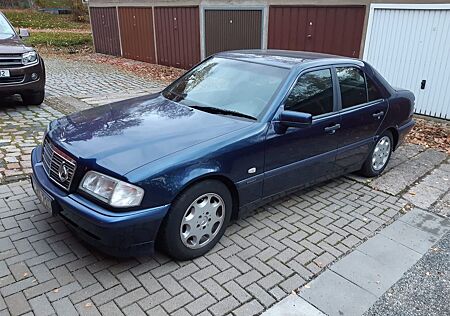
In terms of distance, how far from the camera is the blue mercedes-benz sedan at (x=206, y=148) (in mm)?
2799

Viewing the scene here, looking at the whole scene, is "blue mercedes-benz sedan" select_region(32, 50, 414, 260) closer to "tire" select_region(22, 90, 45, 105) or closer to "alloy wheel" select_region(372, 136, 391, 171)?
"alloy wheel" select_region(372, 136, 391, 171)

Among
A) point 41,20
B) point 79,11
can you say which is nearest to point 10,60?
point 79,11

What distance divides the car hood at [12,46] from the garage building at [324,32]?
5825 millimetres

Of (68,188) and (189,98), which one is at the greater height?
(189,98)

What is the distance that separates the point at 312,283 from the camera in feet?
9.92

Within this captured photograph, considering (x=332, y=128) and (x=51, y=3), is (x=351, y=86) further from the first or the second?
(x=51, y=3)

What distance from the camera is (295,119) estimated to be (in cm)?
343

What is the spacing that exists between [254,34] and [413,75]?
4.43 meters

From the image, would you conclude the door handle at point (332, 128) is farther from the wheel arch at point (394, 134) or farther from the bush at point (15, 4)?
the bush at point (15, 4)

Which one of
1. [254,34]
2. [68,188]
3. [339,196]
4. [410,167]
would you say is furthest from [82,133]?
[254,34]

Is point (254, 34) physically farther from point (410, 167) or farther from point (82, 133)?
point (82, 133)

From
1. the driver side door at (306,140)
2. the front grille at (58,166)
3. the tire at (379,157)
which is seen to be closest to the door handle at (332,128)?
the driver side door at (306,140)

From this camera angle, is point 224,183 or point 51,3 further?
point 51,3

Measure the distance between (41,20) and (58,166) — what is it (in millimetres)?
30655
